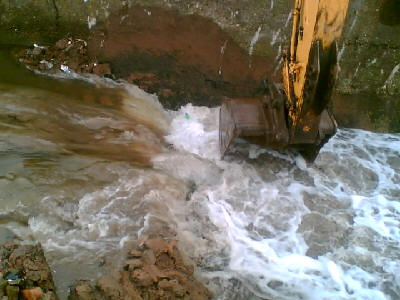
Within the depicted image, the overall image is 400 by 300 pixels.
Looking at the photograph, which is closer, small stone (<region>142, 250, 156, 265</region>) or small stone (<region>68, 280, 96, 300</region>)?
small stone (<region>68, 280, 96, 300</region>)

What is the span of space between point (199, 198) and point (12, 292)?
2.08m

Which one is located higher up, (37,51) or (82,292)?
(37,51)

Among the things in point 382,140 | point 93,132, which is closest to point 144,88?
point 93,132

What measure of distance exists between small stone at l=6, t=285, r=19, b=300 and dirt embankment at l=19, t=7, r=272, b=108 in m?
3.61

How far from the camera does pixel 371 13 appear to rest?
554cm

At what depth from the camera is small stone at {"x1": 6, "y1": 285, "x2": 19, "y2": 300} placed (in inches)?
108

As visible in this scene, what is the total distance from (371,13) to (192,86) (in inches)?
99.8

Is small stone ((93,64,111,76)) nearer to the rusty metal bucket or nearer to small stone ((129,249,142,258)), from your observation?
the rusty metal bucket

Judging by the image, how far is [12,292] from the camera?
275 centimetres

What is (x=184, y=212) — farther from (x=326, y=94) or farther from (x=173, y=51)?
(x=173, y=51)

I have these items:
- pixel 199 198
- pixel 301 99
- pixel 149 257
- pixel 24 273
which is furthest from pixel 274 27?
pixel 24 273

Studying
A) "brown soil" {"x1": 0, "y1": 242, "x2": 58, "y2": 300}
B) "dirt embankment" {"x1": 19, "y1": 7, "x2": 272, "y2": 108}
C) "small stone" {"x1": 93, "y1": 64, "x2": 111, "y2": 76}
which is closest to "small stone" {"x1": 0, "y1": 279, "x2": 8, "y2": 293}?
"brown soil" {"x1": 0, "y1": 242, "x2": 58, "y2": 300}

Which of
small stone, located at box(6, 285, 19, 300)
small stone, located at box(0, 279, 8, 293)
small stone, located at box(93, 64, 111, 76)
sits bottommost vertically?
small stone, located at box(6, 285, 19, 300)

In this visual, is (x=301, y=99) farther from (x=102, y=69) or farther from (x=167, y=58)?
(x=102, y=69)
